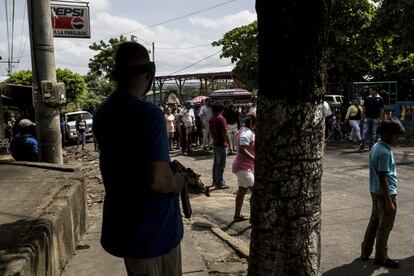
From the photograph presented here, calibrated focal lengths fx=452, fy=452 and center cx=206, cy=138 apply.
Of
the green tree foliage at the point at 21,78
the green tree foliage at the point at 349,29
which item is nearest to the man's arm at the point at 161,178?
the green tree foliage at the point at 349,29

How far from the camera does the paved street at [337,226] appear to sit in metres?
4.63

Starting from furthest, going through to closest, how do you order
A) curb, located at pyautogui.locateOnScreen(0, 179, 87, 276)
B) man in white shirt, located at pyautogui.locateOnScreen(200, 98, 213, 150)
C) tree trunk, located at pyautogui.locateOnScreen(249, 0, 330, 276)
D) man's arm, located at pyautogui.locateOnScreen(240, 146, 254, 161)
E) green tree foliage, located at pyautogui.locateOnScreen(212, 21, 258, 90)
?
green tree foliage, located at pyautogui.locateOnScreen(212, 21, 258, 90) → man in white shirt, located at pyautogui.locateOnScreen(200, 98, 213, 150) → man's arm, located at pyautogui.locateOnScreen(240, 146, 254, 161) → curb, located at pyautogui.locateOnScreen(0, 179, 87, 276) → tree trunk, located at pyautogui.locateOnScreen(249, 0, 330, 276)

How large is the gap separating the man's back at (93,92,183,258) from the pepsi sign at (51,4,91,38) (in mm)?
5251

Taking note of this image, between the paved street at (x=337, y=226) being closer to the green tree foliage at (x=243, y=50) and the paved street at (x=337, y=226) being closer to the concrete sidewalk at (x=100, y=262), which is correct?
the concrete sidewalk at (x=100, y=262)

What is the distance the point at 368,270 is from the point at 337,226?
149cm

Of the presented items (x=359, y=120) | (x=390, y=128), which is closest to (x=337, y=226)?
(x=390, y=128)

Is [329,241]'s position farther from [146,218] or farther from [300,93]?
[146,218]

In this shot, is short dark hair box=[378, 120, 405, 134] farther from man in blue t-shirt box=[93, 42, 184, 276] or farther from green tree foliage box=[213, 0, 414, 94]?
green tree foliage box=[213, 0, 414, 94]

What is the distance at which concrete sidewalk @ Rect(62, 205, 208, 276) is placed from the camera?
13.6 feet

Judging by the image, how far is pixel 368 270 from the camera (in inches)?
179

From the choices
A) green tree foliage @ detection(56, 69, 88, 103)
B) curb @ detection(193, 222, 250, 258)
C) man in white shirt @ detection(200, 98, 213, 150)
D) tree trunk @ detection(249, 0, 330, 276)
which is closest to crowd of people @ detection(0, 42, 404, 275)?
tree trunk @ detection(249, 0, 330, 276)

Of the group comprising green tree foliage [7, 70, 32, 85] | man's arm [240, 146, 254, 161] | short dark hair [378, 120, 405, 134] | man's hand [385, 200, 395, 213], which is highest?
green tree foliage [7, 70, 32, 85]

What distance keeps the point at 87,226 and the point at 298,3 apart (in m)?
4.14

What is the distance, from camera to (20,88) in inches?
694
